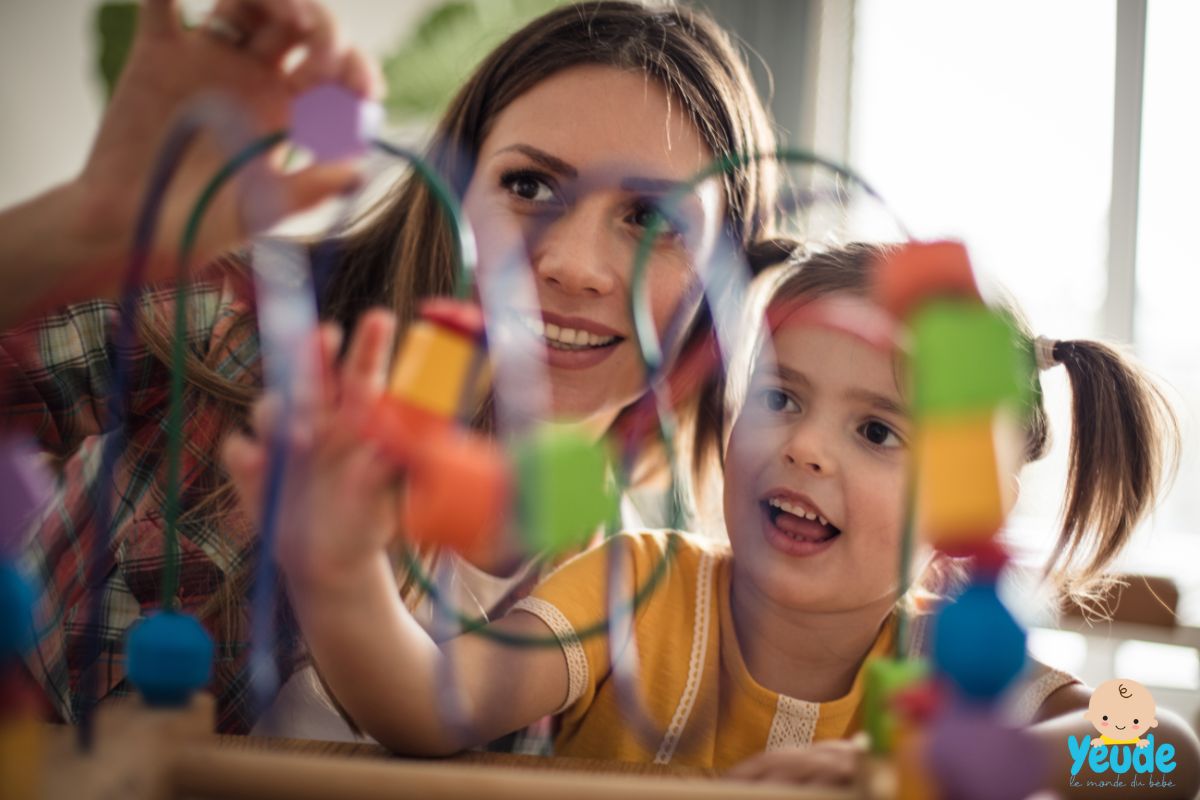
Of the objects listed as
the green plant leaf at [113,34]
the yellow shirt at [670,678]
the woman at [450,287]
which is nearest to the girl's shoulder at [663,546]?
the yellow shirt at [670,678]

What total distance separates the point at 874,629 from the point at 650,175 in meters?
0.38

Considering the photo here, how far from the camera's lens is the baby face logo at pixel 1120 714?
65cm

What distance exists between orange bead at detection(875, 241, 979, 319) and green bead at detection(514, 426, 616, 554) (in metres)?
0.11

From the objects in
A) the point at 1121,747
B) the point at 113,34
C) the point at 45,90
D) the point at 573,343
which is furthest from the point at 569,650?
the point at 45,90

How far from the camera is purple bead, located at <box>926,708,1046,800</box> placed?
30 centimetres

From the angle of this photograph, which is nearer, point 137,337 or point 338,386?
point 338,386

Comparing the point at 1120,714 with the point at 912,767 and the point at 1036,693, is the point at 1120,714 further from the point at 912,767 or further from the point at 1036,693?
the point at 912,767

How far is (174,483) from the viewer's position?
38cm

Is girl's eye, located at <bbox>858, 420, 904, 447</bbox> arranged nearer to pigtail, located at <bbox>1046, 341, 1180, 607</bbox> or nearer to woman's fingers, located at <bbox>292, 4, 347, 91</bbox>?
pigtail, located at <bbox>1046, 341, 1180, 607</bbox>

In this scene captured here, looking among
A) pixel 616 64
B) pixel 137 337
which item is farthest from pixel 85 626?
pixel 616 64

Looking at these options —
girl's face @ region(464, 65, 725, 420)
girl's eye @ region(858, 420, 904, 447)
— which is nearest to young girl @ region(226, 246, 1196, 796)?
girl's eye @ region(858, 420, 904, 447)

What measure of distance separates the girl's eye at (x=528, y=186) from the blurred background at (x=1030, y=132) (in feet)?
4.31

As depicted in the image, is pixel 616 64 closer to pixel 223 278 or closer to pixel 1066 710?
pixel 223 278

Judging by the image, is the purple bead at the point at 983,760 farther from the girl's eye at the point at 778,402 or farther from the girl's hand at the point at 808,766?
the girl's eye at the point at 778,402
